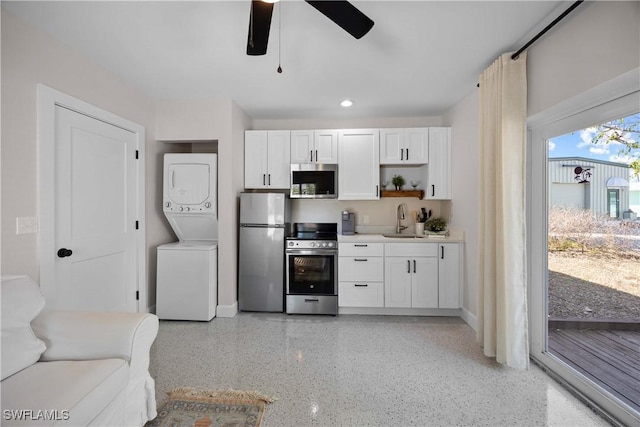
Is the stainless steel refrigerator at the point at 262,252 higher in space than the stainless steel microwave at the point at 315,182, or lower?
lower

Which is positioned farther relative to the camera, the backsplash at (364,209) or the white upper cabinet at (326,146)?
the backsplash at (364,209)

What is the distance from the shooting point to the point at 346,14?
1494 mm

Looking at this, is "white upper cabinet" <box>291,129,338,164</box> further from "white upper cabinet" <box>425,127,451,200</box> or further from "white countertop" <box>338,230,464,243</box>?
"white upper cabinet" <box>425,127,451,200</box>

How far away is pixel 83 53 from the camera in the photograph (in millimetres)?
2395

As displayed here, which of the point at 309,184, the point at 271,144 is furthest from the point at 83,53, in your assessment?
the point at 309,184

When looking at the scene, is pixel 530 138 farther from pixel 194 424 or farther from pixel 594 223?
pixel 194 424

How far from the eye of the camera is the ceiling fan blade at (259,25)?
4.94 feet

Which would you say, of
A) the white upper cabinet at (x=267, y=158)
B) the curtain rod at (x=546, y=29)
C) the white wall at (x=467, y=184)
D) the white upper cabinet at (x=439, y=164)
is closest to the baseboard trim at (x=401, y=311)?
the white wall at (x=467, y=184)

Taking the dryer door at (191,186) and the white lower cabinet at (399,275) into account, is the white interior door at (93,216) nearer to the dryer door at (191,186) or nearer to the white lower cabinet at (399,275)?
the dryer door at (191,186)

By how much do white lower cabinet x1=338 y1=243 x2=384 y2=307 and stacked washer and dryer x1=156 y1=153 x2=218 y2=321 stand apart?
5.00 feet

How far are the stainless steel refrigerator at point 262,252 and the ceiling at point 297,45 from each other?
1.23m

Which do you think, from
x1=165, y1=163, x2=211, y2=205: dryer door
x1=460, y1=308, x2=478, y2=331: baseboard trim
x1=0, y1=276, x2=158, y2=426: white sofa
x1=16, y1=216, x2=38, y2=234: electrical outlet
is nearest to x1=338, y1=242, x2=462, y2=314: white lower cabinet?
x1=460, y1=308, x2=478, y2=331: baseboard trim

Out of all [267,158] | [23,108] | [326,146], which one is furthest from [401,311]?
[23,108]

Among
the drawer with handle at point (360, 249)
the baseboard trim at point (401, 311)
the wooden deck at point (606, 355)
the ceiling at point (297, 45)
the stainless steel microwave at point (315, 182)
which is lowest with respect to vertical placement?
the baseboard trim at point (401, 311)
